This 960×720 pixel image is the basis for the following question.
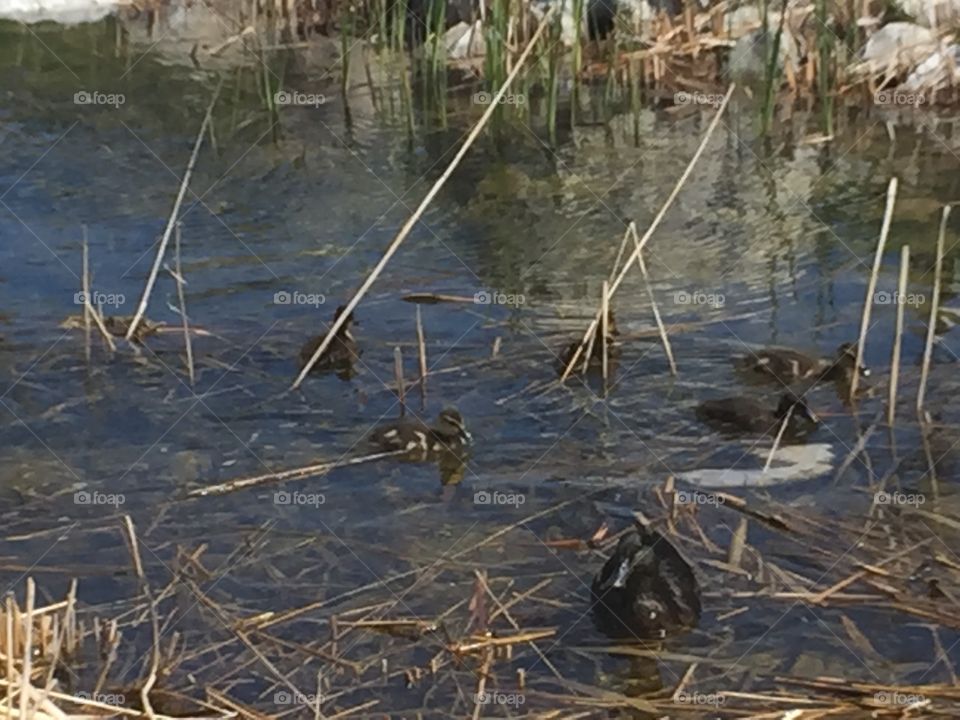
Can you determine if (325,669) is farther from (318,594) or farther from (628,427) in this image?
(628,427)

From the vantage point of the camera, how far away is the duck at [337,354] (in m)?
5.92

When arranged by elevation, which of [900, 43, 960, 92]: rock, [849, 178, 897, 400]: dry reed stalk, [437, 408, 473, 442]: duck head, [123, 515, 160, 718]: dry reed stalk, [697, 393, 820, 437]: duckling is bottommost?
[123, 515, 160, 718]: dry reed stalk

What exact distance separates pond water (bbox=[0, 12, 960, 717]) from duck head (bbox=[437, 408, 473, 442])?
11 centimetres

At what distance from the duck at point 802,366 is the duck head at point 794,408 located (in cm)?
42

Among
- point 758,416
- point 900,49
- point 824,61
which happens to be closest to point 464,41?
point 824,61

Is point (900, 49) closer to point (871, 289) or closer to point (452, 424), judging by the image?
point (871, 289)

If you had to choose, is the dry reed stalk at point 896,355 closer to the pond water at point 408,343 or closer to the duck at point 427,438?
the pond water at point 408,343

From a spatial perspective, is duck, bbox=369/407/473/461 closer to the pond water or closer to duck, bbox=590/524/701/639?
the pond water

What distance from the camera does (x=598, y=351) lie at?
5.99 metres

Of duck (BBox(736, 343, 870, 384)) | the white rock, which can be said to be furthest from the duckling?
the white rock

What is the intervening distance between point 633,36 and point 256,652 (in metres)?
6.76

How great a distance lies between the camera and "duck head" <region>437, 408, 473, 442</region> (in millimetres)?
5215

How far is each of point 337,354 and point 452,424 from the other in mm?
858

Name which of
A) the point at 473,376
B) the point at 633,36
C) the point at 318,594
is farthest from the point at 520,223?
the point at 318,594
